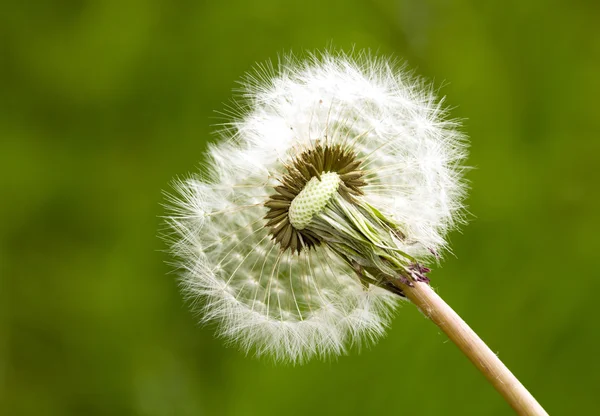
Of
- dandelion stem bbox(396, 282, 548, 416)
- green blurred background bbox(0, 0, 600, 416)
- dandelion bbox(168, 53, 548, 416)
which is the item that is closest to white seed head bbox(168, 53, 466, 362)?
dandelion bbox(168, 53, 548, 416)

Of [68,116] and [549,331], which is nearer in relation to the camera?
[549,331]

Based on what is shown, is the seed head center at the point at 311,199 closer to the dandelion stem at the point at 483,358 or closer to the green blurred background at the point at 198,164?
the dandelion stem at the point at 483,358

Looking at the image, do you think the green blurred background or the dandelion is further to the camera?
the green blurred background

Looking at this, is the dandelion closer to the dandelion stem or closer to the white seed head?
the white seed head

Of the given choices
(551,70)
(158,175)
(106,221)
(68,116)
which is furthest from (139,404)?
(551,70)

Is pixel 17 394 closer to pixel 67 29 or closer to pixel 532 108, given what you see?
pixel 67 29

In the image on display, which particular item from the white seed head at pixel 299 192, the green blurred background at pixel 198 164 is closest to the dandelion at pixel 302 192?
the white seed head at pixel 299 192
